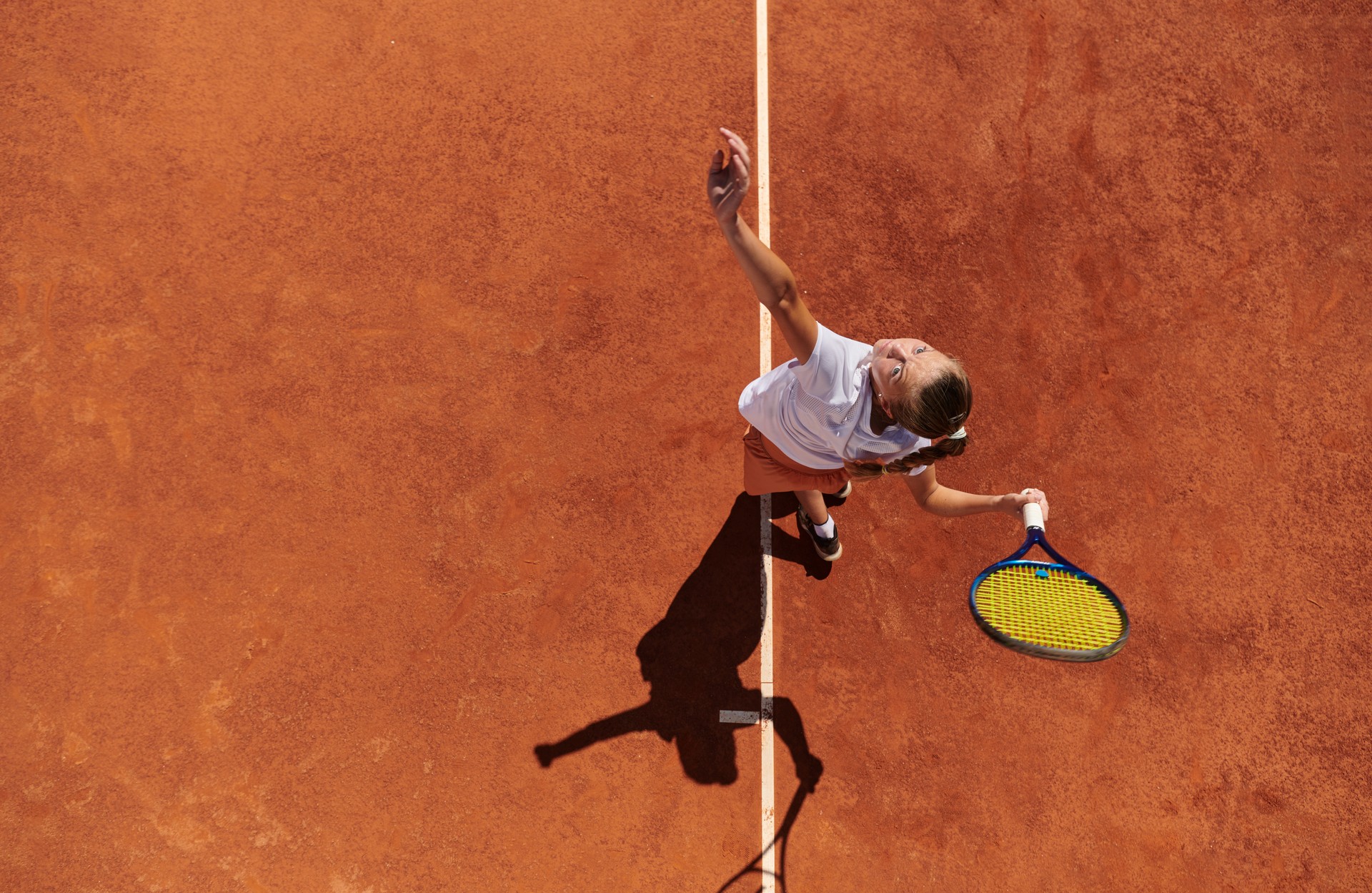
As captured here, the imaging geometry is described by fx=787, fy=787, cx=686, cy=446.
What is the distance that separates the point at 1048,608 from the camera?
11.2 ft

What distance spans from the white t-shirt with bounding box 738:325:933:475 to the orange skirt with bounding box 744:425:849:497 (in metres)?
0.26

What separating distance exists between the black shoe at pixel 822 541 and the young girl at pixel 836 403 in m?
0.84

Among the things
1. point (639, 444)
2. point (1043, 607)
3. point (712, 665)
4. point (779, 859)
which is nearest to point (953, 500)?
point (1043, 607)

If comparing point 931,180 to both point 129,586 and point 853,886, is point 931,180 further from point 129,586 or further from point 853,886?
point 129,586

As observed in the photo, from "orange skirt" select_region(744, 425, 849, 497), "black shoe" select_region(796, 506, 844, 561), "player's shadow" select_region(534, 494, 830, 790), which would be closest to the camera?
"orange skirt" select_region(744, 425, 849, 497)

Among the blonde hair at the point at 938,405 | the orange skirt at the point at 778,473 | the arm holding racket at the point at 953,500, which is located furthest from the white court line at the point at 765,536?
the blonde hair at the point at 938,405

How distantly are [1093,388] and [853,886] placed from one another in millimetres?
3415

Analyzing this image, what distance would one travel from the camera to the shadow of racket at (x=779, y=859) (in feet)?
14.4

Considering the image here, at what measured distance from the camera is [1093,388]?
5.17 metres

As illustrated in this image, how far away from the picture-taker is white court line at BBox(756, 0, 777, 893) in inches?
175

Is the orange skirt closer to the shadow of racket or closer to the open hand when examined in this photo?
the open hand

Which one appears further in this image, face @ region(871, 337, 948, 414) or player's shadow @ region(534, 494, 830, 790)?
player's shadow @ region(534, 494, 830, 790)

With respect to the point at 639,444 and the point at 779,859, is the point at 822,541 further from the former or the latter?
the point at 779,859

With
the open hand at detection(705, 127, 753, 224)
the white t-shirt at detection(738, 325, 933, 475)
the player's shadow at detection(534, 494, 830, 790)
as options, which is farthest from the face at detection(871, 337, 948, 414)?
the player's shadow at detection(534, 494, 830, 790)
